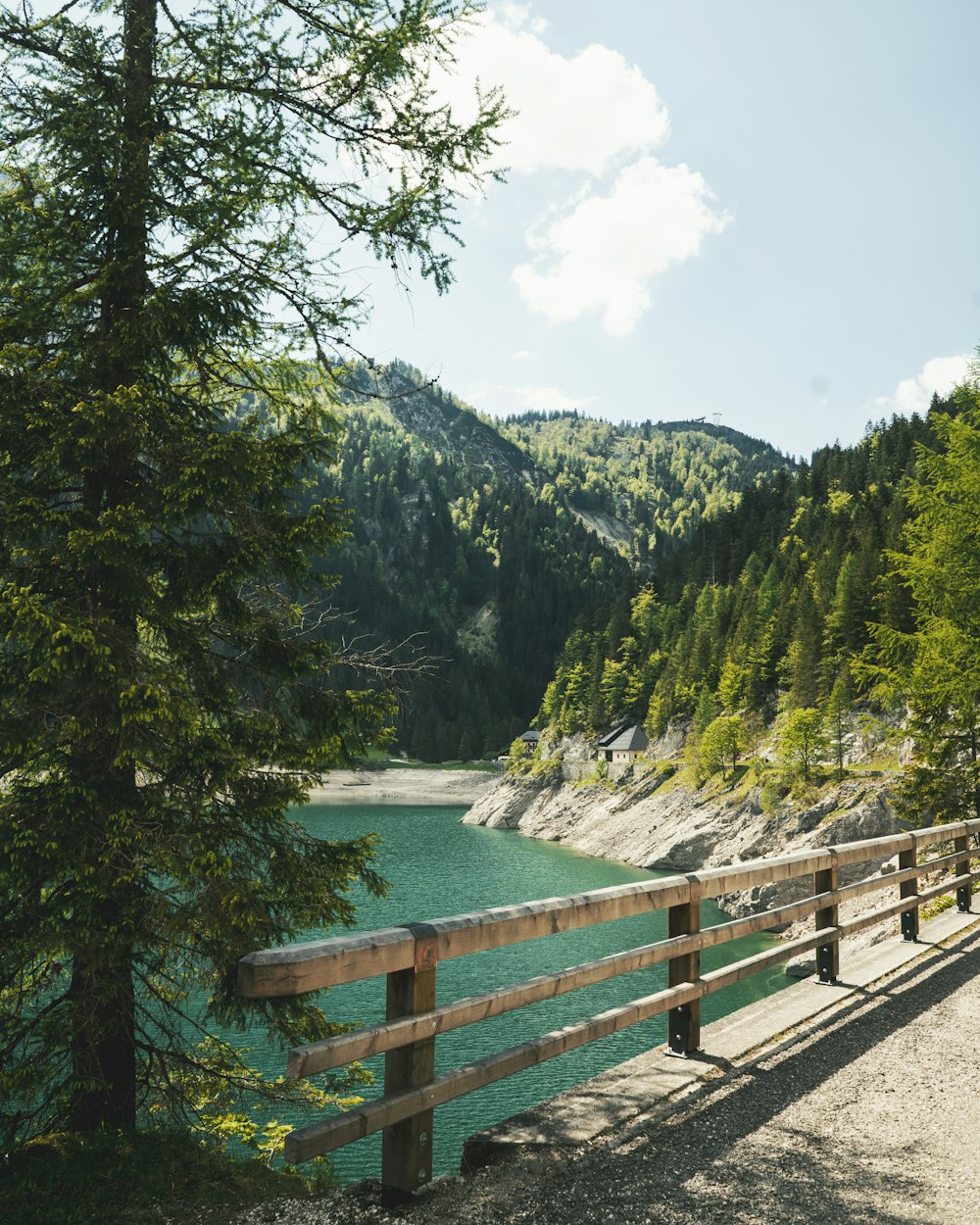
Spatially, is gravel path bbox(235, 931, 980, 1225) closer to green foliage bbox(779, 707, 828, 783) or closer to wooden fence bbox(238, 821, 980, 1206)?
wooden fence bbox(238, 821, 980, 1206)

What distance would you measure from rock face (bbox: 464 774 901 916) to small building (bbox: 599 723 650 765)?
723 cm

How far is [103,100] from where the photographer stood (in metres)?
7.51

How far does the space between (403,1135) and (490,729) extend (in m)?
162

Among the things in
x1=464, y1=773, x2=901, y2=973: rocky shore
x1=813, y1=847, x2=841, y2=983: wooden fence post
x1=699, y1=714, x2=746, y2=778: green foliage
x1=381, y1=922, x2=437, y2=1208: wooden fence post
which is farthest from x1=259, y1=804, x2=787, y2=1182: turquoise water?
x1=699, y1=714, x2=746, y2=778: green foliage

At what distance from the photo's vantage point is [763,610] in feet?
278

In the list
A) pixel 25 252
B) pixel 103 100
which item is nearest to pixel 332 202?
pixel 103 100

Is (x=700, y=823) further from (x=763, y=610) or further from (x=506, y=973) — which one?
(x=763, y=610)

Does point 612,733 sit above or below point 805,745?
below

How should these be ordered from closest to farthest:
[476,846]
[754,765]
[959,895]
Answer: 1. [959,895]
2. [754,765]
3. [476,846]

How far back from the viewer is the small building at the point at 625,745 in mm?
89000

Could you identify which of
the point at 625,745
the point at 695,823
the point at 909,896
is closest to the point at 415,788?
the point at 625,745

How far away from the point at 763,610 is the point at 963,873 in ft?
248

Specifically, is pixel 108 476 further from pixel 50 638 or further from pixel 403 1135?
pixel 403 1135

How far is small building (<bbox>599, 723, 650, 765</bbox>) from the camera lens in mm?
89000
